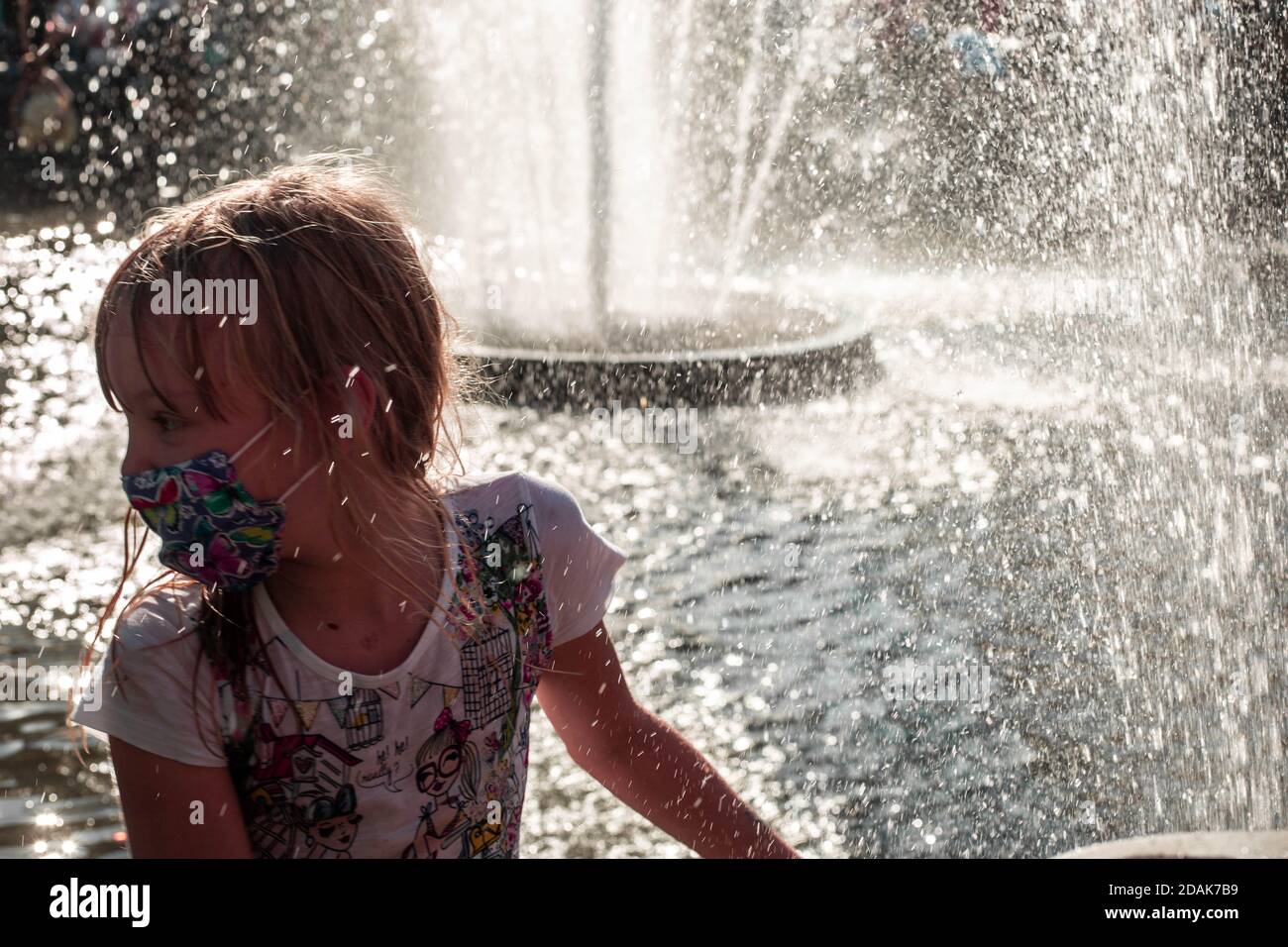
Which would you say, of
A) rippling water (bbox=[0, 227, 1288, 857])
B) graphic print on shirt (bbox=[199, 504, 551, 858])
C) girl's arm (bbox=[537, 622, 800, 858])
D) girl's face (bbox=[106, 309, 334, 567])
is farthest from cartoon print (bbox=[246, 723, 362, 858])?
rippling water (bbox=[0, 227, 1288, 857])

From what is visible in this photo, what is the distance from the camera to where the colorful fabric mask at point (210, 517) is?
157 cm

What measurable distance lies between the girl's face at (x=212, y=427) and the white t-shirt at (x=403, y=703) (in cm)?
11

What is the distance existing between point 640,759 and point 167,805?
585 mm

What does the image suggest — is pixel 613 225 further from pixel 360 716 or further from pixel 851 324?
pixel 360 716

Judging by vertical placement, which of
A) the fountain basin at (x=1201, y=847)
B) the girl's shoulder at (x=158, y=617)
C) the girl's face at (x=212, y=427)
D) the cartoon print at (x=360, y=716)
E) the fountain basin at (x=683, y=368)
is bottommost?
the fountain basin at (x=683, y=368)

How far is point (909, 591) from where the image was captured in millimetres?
5316

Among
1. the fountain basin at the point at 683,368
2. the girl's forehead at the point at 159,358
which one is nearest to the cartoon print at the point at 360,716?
the girl's forehead at the point at 159,358

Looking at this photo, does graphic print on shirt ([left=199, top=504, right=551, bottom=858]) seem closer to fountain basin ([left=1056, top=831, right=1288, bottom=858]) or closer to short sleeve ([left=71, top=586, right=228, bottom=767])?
short sleeve ([left=71, top=586, right=228, bottom=767])

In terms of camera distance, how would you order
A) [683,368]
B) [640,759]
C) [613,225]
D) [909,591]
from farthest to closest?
1. [613,225]
2. [683,368]
3. [909,591]
4. [640,759]

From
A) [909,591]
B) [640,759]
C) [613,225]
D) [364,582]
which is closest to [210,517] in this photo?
[364,582]

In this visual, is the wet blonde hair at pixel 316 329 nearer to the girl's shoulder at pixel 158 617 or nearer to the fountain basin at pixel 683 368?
the girl's shoulder at pixel 158 617

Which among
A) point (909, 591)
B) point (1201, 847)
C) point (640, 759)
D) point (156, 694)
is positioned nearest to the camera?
point (156, 694)
